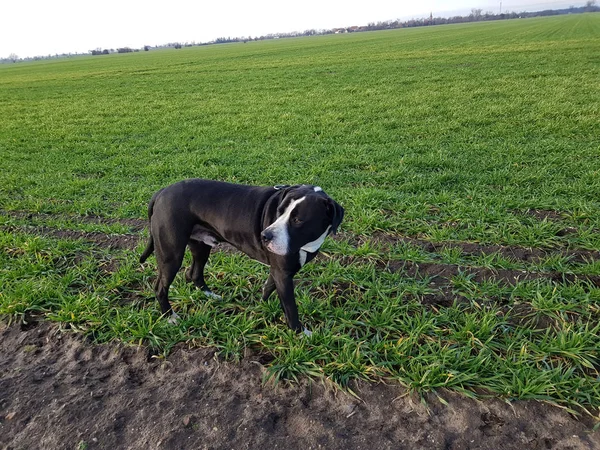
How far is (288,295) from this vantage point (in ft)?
10.8

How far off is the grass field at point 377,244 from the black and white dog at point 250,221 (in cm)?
→ 56

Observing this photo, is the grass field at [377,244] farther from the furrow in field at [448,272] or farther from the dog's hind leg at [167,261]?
the dog's hind leg at [167,261]

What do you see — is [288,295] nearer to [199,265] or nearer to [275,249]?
[275,249]

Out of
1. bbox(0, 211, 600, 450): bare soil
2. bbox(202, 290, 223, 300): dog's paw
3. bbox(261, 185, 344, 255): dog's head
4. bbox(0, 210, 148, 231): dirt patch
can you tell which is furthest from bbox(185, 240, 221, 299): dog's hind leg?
bbox(0, 210, 148, 231): dirt patch

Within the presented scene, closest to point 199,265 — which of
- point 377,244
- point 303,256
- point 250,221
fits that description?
point 250,221

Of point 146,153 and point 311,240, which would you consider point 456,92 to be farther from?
point 311,240

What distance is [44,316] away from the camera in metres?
3.82

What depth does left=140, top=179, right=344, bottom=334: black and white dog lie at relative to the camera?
2.99 metres

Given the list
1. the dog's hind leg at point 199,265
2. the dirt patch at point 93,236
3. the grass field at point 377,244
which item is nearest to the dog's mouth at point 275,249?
the grass field at point 377,244

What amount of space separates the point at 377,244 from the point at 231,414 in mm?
2713

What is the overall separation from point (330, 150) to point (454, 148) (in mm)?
2565

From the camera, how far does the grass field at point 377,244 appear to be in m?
3.18

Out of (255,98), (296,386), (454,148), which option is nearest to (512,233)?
(296,386)

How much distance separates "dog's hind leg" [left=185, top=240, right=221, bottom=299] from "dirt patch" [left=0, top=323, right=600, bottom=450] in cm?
91
